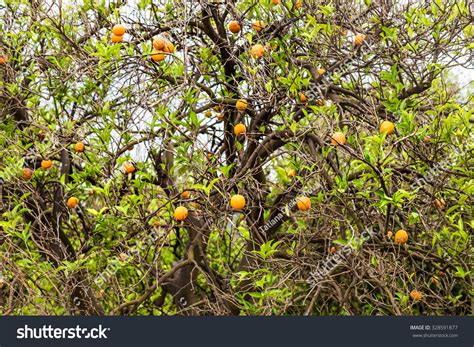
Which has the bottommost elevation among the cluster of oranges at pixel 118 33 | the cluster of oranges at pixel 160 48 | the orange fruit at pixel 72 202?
the orange fruit at pixel 72 202

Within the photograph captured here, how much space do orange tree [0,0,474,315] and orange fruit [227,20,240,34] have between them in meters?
0.01

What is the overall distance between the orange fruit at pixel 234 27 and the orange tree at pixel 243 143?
14 mm

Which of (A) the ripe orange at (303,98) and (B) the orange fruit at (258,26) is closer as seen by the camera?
(A) the ripe orange at (303,98)

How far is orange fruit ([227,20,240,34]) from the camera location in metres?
3.98

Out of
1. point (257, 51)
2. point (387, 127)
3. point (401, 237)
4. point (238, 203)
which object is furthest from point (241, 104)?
point (401, 237)

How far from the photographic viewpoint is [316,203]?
374cm

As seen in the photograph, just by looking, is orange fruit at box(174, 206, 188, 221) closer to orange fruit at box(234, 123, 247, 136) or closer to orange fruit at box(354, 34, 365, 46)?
orange fruit at box(234, 123, 247, 136)

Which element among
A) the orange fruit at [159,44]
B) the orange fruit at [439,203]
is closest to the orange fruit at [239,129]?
the orange fruit at [159,44]

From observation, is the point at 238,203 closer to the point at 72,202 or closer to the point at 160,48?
the point at 160,48

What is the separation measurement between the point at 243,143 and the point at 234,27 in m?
0.77

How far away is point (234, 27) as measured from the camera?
3.99 meters

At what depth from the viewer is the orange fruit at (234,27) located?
398 centimetres

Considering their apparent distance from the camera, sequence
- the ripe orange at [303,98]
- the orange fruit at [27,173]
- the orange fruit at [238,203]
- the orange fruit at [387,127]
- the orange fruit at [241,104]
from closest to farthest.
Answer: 1. the orange fruit at [387,127]
2. the orange fruit at [238,203]
3. the ripe orange at [303,98]
4. the orange fruit at [241,104]
5. the orange fruit at [27,173]

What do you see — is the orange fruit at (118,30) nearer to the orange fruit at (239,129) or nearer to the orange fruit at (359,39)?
the orange fruit at (239,129)
